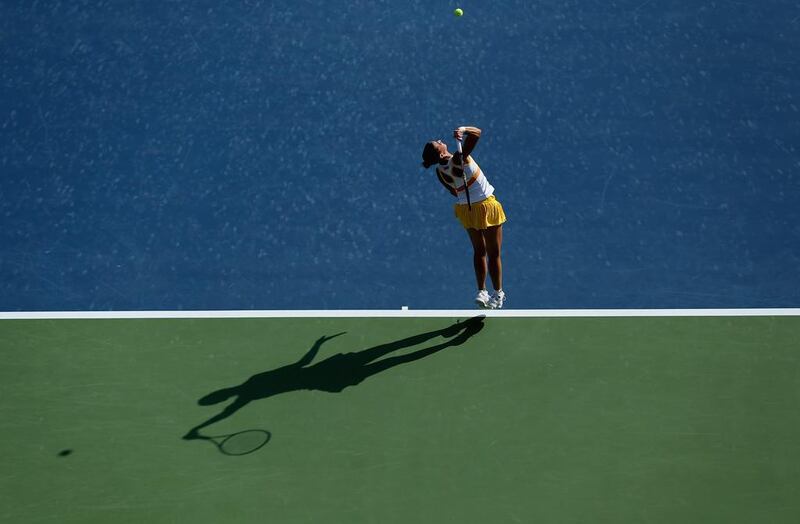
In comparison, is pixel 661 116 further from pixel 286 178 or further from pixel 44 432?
pixel 44 432

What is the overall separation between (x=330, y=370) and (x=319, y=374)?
97 millimetres

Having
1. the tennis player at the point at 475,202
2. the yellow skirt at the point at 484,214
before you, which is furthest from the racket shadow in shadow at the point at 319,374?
the yellow skirt at the point at 484,214

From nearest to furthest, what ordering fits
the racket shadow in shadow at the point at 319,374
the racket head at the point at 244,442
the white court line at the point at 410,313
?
the racket head at the point at 244,442, the racket shadow in shadow at the point at 319,374, the white court line at the point at 410,313

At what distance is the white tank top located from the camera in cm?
880

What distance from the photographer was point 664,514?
8016mm

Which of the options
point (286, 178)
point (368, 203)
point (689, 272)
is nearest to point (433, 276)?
point (368, 203)

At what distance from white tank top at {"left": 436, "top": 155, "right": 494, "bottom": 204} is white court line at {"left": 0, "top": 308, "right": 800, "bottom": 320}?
101cm

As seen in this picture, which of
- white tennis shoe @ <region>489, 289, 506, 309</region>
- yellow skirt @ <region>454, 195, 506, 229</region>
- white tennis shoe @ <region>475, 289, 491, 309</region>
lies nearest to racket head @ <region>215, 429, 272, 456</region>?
white tennis shoe @ <region>475, 289, 491, 309</region>

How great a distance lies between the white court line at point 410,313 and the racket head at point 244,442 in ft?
4.02

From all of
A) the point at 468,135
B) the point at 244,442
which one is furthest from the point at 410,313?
the point at 244,442

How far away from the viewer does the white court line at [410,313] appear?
9.21 metres

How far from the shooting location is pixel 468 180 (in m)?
8.83

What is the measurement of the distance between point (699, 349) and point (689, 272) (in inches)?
55.9

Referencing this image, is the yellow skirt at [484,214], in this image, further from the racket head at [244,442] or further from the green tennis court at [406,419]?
the racket head at [244,442]
